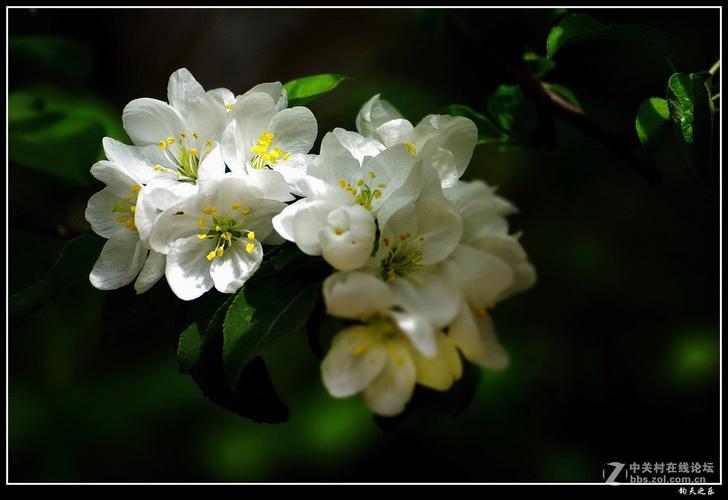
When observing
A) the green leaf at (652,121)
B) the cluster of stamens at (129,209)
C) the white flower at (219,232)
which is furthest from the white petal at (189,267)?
the green leaf at (652,121)

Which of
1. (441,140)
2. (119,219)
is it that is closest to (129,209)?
(119,219)

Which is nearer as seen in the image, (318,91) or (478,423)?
(318,91)

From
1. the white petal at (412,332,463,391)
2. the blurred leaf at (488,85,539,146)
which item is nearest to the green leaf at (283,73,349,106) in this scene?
the blurred leaf at (488,85,539,146)

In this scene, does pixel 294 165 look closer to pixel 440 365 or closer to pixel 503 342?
pixel 440 365

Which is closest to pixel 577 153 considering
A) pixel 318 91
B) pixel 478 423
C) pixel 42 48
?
pixel 478 423

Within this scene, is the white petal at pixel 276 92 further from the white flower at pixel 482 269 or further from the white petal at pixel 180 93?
the white flower at pixel 482 269

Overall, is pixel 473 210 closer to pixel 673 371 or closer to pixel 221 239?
pixel 221 239
